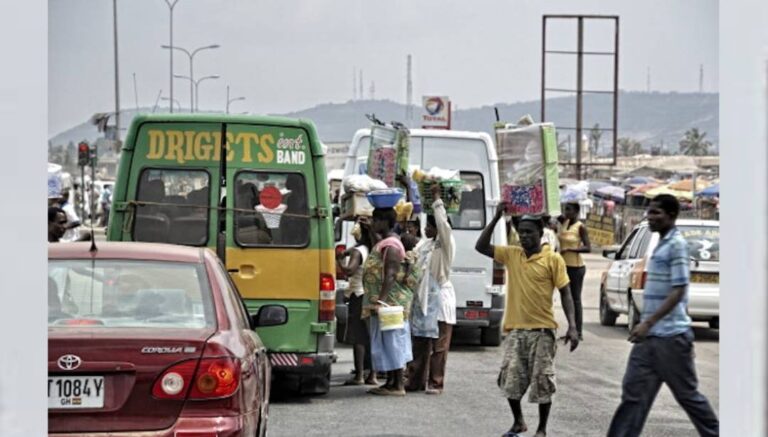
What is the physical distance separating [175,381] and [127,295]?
2.36ft

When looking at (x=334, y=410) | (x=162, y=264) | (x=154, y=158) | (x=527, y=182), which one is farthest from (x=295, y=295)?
(x=162, y=264)

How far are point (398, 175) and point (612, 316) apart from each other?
769 centimetres

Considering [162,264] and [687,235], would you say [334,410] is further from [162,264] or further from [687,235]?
[687,235]

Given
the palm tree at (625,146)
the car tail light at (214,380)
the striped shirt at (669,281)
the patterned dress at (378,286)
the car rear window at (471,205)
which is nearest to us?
the car tail light at (214,380)

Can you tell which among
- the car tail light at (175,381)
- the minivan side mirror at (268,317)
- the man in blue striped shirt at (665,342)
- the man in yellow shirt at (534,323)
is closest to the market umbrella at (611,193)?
the man in yellow shirt at (534,323)

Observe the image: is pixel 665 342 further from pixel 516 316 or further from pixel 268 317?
pixel 268 317

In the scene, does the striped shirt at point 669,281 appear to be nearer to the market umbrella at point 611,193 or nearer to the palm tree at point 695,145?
the market umbrella at point 611,193

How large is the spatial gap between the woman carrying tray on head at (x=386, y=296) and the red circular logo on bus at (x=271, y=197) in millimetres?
996

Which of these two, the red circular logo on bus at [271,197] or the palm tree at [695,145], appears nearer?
the red circular logo on bus at [271,197]

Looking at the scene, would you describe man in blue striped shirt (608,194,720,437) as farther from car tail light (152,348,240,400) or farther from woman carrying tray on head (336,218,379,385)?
woman carrying tray on head (336,218,379,385)

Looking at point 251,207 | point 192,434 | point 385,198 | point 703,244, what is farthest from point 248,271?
point 703,244

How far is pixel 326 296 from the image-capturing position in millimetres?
10797

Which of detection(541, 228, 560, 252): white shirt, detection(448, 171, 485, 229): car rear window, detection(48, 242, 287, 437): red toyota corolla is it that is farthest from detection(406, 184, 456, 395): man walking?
detection(541, 228, 560, 252): white shirt

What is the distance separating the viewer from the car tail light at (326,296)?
425 inches
